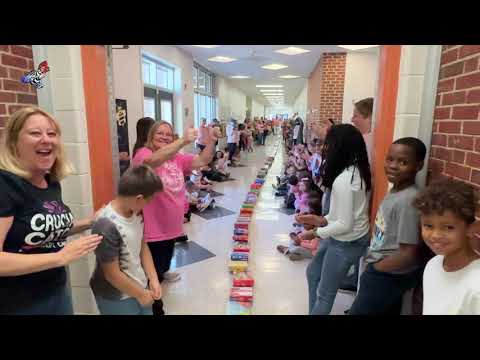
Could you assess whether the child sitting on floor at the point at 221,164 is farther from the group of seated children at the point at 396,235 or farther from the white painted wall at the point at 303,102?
the white painted wall at the point at 303,102

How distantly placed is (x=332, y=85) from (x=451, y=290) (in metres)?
7.88

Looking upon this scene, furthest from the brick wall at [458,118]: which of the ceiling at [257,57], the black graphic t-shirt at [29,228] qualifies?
the ceiling at [257,57]

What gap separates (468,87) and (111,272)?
179 centimetres

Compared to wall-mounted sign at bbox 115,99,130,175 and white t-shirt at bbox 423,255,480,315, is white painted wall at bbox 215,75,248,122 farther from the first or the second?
white t-shirt at bbox 423,255,480,315

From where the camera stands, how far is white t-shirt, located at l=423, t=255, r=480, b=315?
0.92 metres

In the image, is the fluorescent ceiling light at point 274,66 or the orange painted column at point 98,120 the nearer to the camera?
the orange painted column at point 98,120

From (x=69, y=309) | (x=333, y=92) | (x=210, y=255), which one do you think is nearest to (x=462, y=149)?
(x=69, y=309)

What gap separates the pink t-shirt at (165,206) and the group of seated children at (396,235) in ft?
3.13

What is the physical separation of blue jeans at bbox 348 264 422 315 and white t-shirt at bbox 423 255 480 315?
Answer: 14.1 inches

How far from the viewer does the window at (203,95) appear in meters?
9.55

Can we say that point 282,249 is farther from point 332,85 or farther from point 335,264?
point 332,85

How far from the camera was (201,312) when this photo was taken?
2.43m

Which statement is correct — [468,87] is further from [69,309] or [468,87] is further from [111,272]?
[69,309]

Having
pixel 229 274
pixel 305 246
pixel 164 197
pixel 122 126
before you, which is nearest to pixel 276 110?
pixel 122 126
